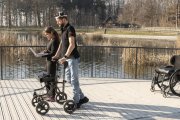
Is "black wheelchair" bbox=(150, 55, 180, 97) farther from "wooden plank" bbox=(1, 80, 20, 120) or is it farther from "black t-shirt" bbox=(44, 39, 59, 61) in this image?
"wooden plank" bbox=(1, 80, 20, 120)

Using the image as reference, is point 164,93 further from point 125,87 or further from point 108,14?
point 108,14

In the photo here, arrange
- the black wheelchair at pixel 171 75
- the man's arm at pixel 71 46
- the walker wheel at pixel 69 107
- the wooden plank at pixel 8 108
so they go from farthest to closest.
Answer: the black wheelchair at pixel 171 75 → the walker wheel at pixel 69 107 → the man's arm at pixel 71 46 → the wooden plank at pixel 8 108

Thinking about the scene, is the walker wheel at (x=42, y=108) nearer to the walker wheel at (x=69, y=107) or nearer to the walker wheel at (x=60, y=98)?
the walker wheel at (x=69, y=107)

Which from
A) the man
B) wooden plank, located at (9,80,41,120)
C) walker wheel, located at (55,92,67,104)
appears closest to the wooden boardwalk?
wooden plank, located at (9,80,41,120)

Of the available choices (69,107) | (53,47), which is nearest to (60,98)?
(69,107)

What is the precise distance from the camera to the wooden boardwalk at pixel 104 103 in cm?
745

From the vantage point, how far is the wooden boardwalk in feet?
24.5

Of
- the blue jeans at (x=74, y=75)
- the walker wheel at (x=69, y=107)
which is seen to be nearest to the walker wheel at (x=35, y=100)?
the walker wheel at (x=69, y=107)

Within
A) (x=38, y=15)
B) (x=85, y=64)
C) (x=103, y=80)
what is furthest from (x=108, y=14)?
(x=103, y=80)

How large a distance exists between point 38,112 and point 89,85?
3.50 metres

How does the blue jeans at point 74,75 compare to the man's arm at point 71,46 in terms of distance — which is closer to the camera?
the man's arm at point 71,46

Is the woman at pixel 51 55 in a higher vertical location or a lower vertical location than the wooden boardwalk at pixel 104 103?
higher

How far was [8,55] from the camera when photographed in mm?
19688

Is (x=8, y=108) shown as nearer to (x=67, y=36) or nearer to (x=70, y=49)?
(x=70, y=49)
